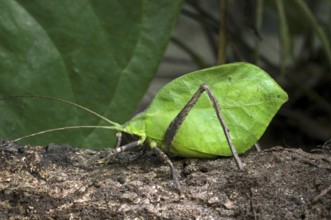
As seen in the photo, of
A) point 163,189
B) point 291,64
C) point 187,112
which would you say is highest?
point 187,112

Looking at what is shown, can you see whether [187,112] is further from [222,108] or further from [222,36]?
[222,36]

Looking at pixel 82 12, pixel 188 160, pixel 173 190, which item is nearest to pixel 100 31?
pixel 82 12

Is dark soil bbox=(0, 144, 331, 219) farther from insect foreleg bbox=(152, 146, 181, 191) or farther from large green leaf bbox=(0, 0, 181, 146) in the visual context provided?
large green leaf bbox=(0, 0, 181, 146)

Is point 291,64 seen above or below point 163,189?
below

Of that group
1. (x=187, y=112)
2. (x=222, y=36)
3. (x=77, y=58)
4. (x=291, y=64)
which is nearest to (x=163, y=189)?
(x=187, y=112)

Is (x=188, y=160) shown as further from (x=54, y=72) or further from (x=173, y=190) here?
(x=54, y=72)

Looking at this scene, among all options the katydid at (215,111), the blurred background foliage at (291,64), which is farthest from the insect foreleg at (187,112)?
the blurred background foliage at (291,64)

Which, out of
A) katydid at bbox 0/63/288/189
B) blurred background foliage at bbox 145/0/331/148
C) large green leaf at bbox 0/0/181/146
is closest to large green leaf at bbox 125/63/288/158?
katydid at bbox 0/63/288/189
